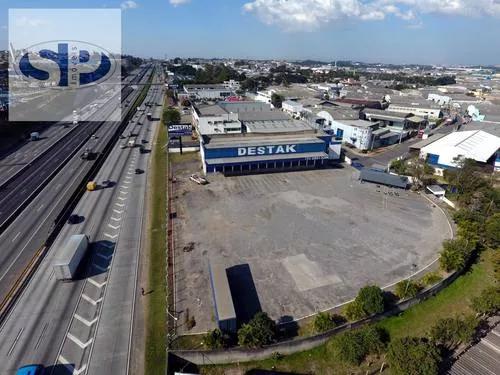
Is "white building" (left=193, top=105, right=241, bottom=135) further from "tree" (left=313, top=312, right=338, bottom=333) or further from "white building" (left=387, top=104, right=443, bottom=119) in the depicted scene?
"white building" (left=387, top=104, right=443, bottom=119)

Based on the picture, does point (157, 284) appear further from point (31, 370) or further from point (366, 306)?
point (366, 306)

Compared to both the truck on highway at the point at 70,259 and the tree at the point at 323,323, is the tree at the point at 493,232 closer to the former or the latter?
the tree at the point at 323,323

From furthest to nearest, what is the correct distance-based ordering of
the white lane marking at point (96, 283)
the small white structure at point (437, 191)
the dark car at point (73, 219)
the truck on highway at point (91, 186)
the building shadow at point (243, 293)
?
1. the small white structure at point (437, 191)
2. the truck on highway at point (91, 186)
3. the dark car at point (73, 219)
4. the white lane marking at point (96, 283)
5. the building shadow at point (243, 293)

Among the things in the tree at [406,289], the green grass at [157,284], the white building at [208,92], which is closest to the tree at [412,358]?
the tree at [406,289]

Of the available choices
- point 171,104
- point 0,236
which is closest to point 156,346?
point 0,236

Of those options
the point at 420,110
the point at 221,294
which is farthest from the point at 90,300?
the point at 420,110
